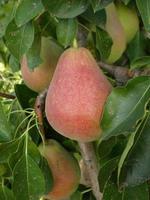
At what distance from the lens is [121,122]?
86 centimetres

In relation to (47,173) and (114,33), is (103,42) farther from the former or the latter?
(47,173)

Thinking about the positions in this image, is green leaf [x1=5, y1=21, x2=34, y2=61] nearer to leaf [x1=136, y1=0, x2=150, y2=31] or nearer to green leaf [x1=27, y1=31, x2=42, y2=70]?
green leaf [x1=27, y1=31, x2=42, y2=70]

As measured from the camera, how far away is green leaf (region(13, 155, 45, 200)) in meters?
1.01

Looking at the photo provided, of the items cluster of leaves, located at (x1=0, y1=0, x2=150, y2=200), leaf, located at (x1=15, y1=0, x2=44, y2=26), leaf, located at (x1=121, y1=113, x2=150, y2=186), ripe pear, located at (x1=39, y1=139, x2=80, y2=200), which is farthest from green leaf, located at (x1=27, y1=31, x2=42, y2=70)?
leaf, located at (x1=121, y1=113, x2=150, y2=186)

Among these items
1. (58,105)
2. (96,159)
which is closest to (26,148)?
(58,105)

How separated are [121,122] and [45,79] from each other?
0.37 m

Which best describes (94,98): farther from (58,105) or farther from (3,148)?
(3,148)

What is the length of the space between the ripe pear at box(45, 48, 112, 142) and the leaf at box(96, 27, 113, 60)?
0.09 m

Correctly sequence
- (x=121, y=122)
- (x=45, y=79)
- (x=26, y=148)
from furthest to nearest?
(x=45, y=79)
(x=26, y=148)
(x=121, y=122)

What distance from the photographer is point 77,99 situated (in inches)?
37.8

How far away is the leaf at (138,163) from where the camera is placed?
898 mm

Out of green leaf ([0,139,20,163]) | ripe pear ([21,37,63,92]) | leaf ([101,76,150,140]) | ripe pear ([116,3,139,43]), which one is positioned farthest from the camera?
ripe pear ([116,3,139,43])

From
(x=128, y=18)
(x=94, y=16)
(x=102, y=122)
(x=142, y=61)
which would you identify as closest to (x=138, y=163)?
(x=102, y=122)

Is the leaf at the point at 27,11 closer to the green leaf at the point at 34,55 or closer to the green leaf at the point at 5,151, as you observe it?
the green leaf at the point at 34,55
